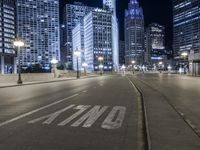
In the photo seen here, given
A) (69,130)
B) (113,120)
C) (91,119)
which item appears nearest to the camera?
(69,130)

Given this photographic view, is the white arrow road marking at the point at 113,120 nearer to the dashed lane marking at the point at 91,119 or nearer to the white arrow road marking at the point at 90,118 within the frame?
the dashed lane marking at the point at 91,119

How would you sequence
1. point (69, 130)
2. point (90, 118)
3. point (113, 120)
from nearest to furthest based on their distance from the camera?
1. point (69, 130)
2. point (113, 120)
3. point (90, 118)

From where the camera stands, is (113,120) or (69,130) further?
(113,120)

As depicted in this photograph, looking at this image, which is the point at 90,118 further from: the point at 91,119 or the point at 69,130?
the point at 69,130

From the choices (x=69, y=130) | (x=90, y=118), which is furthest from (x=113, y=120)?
(x=69, y=130)

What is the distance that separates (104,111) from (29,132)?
4.70 metres

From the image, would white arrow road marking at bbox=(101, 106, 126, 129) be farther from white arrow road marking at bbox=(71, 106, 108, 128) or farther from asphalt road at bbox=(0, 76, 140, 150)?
white arrow road marking at bbox=(71, 106, 108, 128)

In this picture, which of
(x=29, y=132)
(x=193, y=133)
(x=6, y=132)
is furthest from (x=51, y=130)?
(x=193, y=133)

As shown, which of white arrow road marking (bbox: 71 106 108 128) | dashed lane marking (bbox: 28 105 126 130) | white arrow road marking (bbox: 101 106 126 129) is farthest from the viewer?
white arrow road marking (bbox: 71 106 108 128)

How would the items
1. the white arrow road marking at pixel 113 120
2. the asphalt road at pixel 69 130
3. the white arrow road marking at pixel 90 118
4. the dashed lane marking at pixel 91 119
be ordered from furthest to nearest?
the white arrow road marking at pixel 90 118
the dashed lane marking at pixel 91 119
the white arrow road marking at pixel 113 120
the asphalt road at pixel 69 130

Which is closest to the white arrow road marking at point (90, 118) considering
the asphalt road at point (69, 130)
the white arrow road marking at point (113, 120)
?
the asphalt road at point (69, 130)

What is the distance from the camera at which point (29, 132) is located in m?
8.84

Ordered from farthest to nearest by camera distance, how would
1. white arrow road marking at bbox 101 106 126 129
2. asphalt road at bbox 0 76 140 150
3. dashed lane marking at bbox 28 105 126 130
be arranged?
dashed lane marking at bbox 28 105 126 130
white arrow road marking at bbox 101 106 126 129
asphalt road at bbox 0 76 140 150

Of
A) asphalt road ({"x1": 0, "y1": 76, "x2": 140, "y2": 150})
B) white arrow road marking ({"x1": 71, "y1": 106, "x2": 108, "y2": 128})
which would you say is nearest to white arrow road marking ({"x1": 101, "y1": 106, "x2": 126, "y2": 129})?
asphalt road ({"x1": 0, "y1": 76, "x2": 140, "y2": 150})
